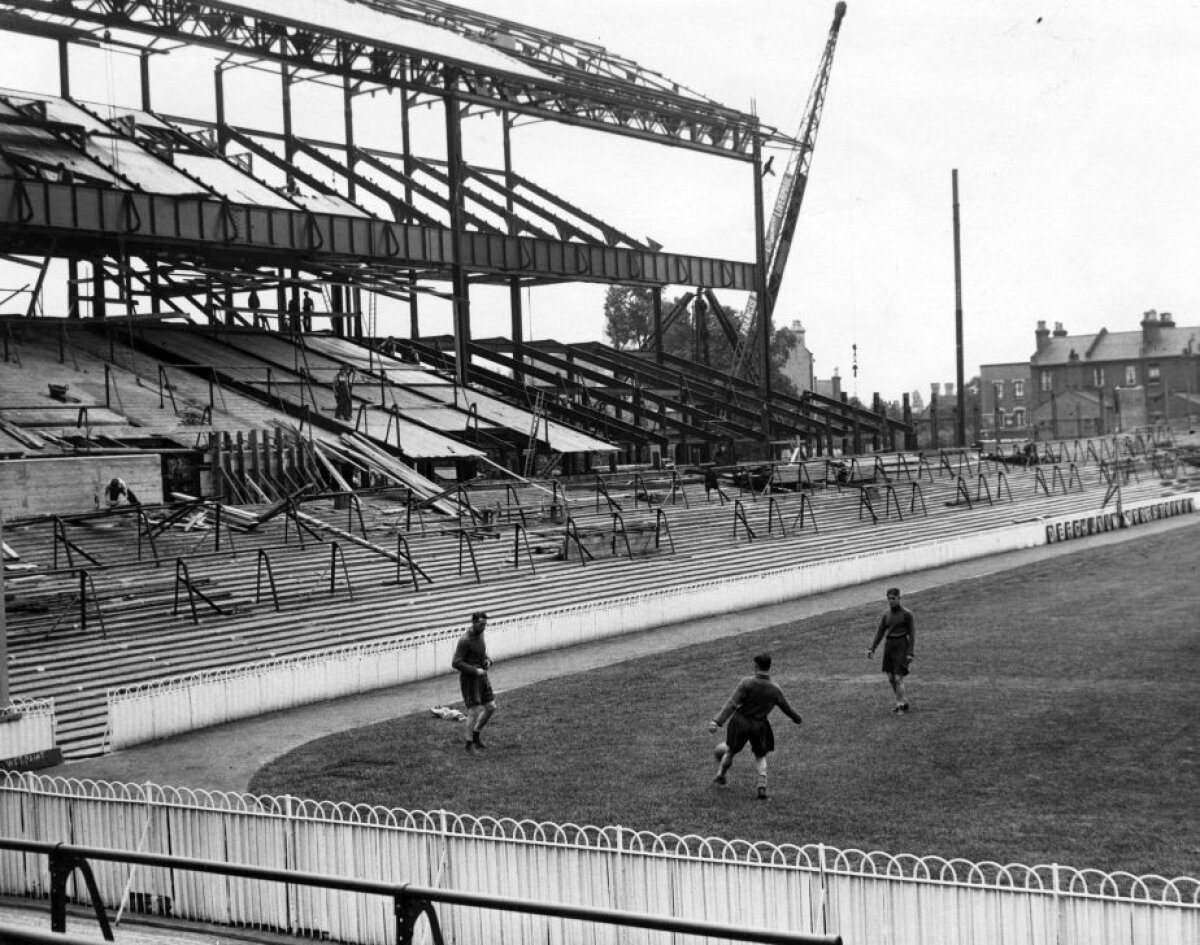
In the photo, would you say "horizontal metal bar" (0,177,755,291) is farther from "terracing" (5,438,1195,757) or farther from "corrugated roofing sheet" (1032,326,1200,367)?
"corrugated roofing sheet" (1032,326,1200,367)

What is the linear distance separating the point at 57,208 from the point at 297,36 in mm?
9741

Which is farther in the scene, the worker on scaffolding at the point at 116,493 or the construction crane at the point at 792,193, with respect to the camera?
the construction crane at the point at 792,193

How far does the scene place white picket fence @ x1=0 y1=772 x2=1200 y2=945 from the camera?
911 cm

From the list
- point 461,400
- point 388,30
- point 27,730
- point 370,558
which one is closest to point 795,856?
point 27,730

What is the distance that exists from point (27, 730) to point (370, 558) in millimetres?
13896

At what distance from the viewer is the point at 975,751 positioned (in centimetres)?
1580

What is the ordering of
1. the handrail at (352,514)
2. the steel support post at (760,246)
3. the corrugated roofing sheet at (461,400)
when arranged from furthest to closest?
the steel support post at (760,246) < the corrugated roofing sheet at (461,400) < the handrail at (352,514)

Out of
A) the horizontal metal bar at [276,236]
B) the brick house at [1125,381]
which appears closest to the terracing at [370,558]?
the horizontal metal bar at [276,236]

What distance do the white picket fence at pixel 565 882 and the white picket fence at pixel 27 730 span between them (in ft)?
11.9

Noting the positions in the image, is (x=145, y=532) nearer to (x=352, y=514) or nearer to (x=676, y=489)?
(x=352, y=514)

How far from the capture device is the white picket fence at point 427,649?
63.5ft

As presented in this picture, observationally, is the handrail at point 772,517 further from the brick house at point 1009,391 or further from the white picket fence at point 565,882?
the brick house at point 1009,391

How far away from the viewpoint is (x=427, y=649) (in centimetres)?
2375

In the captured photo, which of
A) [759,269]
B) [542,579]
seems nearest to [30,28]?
[542,579]
